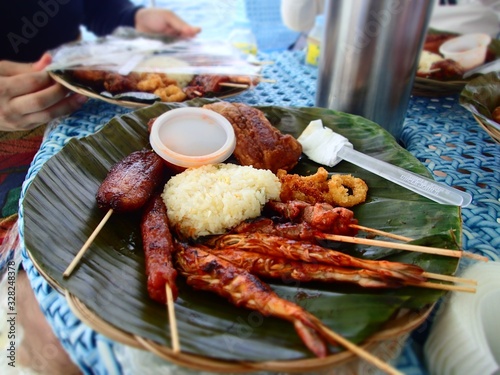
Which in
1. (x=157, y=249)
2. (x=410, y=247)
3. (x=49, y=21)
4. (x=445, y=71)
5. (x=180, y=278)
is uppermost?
(x=49, y=21)

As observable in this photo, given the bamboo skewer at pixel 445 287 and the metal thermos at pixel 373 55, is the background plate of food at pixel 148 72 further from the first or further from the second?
the bamboo skewer at pixel 445 287

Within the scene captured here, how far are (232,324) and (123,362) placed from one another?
0.43 metres

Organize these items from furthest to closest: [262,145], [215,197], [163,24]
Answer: [163,24]
[262,145]
[215,197]

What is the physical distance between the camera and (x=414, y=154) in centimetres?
280

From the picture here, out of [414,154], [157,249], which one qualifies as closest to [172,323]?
[157,249]

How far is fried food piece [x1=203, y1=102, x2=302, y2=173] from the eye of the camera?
8.31ft

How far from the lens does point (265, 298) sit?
156cm

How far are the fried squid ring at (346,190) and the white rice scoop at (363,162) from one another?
124mm

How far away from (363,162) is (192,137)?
1156 mm

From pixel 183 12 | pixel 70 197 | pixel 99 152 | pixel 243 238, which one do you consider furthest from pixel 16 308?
pixel 183 12

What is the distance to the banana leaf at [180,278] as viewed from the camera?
143cm

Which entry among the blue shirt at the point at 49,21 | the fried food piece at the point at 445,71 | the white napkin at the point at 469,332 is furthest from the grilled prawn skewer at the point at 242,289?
the blue shirt at the point at 49,21

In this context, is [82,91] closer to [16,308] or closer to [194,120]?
[194,120]

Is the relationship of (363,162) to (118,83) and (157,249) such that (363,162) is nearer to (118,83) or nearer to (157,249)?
(157,249)
